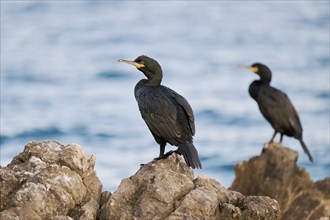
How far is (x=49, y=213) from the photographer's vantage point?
10.6 metres

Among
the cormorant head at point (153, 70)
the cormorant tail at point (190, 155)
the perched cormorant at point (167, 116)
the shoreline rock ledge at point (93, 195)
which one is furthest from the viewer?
the cormorant head at point (153, 70)

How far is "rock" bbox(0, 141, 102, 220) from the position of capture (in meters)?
10.6

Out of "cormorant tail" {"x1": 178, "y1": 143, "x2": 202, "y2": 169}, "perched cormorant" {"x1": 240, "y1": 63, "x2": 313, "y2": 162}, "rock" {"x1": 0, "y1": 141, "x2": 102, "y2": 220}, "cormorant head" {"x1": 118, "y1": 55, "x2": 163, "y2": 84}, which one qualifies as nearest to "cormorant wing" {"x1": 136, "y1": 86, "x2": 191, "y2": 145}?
"cormorant tail" {"x1": 178, "y1": 143, "x2": 202, "y2": 169}

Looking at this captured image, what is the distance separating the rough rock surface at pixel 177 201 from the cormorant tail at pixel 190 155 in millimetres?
602

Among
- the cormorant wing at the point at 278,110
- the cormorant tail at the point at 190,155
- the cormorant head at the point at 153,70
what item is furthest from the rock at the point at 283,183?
the cormorant tail at the point at 190,155

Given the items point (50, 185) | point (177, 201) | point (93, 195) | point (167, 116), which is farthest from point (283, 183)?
point (50, 185)

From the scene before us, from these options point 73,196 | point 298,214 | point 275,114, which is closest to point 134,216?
point 73,196

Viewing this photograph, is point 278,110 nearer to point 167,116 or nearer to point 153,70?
point 153,70

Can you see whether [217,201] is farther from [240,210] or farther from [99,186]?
[99,186]

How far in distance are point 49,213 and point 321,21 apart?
144ft

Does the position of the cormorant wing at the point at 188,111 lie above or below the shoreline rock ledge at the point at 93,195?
above

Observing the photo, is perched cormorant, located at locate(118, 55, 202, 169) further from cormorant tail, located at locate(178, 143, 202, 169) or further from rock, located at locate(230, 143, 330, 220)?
rock, located at locate(230, 143, 330, 220)

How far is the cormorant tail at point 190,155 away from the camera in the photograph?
11.9 m

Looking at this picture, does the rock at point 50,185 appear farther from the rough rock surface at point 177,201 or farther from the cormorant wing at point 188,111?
the cormorant wing at point 188,111
